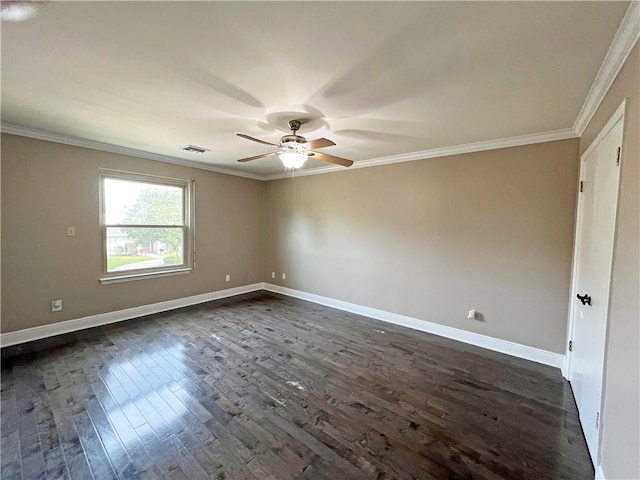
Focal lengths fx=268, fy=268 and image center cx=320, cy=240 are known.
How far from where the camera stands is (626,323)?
4.25 feet

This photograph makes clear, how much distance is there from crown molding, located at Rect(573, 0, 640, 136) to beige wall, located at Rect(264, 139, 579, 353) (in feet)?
2.72

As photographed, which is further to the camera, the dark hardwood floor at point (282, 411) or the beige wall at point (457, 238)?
the beige wall at point (457, 238)

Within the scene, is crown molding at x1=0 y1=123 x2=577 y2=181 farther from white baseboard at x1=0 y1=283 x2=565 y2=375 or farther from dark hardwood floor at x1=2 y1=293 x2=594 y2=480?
dark hardwood floor at x1=2 y1=293 x2=594 y2=480

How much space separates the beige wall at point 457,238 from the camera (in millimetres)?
2854

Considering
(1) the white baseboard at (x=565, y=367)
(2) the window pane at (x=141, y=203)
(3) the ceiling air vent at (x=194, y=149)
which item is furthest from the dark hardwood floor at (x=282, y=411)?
(3) the ceiling air vent at (x=194, y=149)

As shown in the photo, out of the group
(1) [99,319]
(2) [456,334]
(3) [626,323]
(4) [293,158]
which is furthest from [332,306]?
(3) [626,323]

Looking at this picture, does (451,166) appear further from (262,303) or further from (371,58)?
(262,303)

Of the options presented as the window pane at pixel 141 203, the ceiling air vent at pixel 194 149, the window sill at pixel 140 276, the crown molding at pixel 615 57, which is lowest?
the window sill at pixel 140 276

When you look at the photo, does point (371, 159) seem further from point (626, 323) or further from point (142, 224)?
point (142, 224)

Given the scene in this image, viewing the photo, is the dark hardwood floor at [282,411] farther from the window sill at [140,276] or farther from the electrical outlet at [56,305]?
the window sill at [140,276]

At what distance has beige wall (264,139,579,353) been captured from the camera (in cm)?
285

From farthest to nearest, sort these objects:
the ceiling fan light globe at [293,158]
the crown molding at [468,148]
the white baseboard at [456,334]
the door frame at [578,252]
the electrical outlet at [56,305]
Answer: the electrical outlet at [56,305], the white baseboard at [456,334], the crown molding at [468,148], the ceiling fan light globe at [293,158], the door frame at [578,252]

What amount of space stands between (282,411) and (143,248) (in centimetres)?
344

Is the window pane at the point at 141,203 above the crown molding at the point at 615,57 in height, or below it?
below
